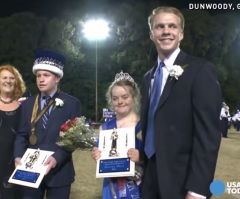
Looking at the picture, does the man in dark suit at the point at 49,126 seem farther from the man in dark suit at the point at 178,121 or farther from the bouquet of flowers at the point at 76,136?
the man in dark suit at the point at 178,121

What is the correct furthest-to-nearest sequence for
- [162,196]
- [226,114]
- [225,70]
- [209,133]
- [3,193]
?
1. [225,70]
2. [226,114]
3. [3,193]
4. [162,196]
5. [209,133]

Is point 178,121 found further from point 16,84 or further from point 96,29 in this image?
point 96,29

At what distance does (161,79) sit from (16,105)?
1.82 meters

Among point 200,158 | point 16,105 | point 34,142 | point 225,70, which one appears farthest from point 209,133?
point 225,70

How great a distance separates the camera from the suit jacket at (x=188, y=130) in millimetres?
1599

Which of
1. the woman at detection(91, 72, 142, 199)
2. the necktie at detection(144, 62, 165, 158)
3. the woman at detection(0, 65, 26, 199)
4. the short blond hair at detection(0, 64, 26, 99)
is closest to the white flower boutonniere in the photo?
the woman at detection(91, 72, 142, 199)

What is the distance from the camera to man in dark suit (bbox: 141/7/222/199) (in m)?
1.60

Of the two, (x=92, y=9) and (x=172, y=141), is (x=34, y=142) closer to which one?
(x=172, y=141)

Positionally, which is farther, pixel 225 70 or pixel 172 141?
pixel 225 70

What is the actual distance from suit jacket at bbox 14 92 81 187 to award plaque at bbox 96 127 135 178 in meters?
0.36

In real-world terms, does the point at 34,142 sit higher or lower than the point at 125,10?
lower

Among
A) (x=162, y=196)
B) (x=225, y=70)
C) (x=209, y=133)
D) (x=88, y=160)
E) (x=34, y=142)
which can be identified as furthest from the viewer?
(x=225, y=70)

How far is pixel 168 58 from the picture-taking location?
1.81 meters

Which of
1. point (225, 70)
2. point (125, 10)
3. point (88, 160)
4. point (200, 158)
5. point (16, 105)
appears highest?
point (125, 10)
